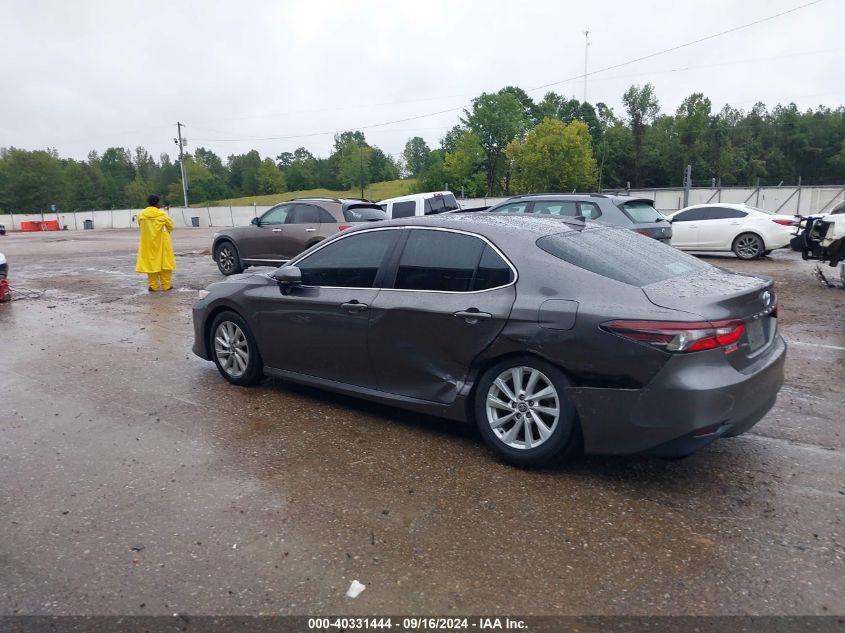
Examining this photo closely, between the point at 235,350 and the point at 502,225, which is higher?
the point at 502,225

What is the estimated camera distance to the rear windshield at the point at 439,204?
51.5 feet

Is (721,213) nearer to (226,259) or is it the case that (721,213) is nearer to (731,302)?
(226,259)

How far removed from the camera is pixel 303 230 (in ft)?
42.1

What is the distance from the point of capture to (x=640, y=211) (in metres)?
11.9

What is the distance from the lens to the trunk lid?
351 centimetres

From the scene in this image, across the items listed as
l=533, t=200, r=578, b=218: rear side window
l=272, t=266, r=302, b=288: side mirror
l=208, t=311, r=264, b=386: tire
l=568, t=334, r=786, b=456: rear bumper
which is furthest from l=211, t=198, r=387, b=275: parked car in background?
l=568, t=334, r=786, b=456: rear bumper

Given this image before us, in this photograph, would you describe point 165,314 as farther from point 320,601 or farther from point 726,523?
point 726,523

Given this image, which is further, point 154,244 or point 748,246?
point 748,246

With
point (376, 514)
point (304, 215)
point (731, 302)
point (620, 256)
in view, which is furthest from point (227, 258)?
point (731, 302)

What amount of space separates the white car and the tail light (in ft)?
42.9

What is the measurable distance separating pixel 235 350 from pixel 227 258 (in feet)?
29.1

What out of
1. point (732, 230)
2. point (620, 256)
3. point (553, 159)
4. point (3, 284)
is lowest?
point (3, 284)

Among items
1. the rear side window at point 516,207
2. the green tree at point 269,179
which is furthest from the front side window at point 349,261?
the green tree at point 269,179

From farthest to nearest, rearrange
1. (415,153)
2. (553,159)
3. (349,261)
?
(415,153) < (553,159) < (349,261)
